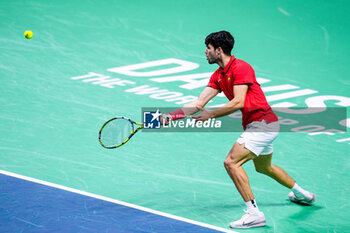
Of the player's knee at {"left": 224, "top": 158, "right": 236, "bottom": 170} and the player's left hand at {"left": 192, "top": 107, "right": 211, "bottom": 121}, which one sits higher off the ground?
the player's left hand at {"left": 192, "top": 107, "right": 211, "bottom": 121}

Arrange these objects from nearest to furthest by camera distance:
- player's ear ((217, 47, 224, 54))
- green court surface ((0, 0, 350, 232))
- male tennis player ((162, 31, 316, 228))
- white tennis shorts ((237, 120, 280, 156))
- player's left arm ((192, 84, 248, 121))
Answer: player's left arm ((192, 84, 248, 121)) → male tennis player ((162, 31, 316, 228)) → white tennis shorts ((237, 120, 280, 156)) → player's ear ((217, 47, 224, 54)) → green court surface ((0, 0, 350, 232))

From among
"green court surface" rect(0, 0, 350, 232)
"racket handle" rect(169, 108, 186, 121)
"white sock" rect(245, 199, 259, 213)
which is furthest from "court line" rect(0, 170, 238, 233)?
"racket handle" rect(169, 108, 186, 121)

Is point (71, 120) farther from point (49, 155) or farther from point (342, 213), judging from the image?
point (342, 213)

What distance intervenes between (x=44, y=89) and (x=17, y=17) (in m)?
4.50

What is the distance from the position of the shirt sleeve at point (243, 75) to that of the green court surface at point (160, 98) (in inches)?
64.9

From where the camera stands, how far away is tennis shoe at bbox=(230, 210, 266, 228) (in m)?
6.93

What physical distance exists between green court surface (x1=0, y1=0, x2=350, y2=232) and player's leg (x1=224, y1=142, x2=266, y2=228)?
0.26 m

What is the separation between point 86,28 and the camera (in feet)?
50.7

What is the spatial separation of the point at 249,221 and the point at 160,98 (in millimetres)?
5197

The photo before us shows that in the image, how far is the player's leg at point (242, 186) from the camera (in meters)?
6.89

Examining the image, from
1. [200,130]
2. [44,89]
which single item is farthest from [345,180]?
[44,89]

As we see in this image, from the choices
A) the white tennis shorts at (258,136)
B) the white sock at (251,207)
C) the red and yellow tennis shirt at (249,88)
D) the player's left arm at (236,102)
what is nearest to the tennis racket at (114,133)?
the player's left arm at (236,102)

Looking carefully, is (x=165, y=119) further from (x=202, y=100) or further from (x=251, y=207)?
(x=251, y=207)

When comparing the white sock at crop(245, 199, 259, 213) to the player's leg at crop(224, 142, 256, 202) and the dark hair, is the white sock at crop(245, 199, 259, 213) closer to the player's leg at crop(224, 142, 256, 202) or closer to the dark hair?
the player's leg at crop(224, 142, 256, 202)
